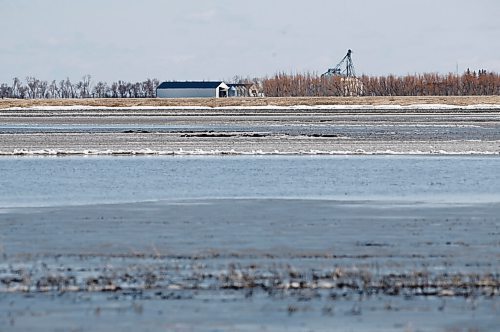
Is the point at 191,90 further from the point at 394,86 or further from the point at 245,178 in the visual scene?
the point at 245,178

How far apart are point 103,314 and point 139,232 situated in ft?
→ 18.2

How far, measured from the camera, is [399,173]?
25.1 meters

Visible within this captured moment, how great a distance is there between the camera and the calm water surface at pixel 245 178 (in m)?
20.2

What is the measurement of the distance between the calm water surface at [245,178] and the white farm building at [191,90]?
12545 centimetres

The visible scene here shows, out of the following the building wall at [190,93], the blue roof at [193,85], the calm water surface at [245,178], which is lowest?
the calm water surface at [245,178]

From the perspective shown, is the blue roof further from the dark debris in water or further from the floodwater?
the dark debris in water

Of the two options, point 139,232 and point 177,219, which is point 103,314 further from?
point 177,219

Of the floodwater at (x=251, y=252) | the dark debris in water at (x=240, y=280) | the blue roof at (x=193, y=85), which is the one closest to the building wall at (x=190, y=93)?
the blue roof at (x=193, y=85)

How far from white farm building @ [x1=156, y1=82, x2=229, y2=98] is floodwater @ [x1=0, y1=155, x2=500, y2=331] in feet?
433

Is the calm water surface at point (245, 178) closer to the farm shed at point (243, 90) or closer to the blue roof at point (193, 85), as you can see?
the blue roof at point (193, 85)

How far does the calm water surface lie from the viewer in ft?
66.4

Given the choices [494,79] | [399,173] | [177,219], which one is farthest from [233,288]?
[494,79]

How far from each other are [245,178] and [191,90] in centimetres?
13375

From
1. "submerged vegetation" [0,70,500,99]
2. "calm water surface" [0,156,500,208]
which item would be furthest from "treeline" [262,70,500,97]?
"calm water surface" [0,156,500,208]
